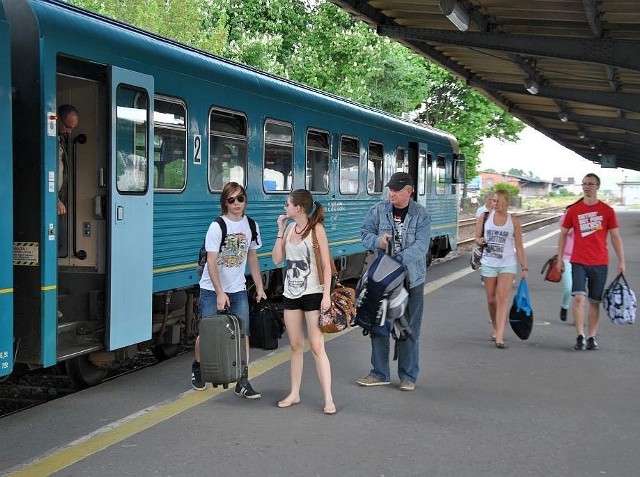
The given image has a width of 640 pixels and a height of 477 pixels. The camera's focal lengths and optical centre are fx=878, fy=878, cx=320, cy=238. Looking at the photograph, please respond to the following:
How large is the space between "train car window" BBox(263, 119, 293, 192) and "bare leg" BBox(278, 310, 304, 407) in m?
3.80

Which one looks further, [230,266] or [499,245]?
[499,245]

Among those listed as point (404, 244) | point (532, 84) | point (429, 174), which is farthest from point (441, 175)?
point (404, 244)

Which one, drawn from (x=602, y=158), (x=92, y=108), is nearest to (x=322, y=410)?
(x=92, y=108)

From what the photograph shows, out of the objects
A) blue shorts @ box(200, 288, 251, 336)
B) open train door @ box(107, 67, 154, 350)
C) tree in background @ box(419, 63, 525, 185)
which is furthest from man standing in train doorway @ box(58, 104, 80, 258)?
tree in background @ box(419, 63, 525, 185)

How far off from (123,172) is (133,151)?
234 millimetres

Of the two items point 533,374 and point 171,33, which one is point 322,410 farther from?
point 171,33

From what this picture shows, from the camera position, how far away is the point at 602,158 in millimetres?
38188

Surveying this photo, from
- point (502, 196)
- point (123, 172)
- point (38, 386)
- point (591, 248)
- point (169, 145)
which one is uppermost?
point (169, 145)

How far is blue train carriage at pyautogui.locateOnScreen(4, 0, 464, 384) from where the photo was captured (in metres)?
6.00

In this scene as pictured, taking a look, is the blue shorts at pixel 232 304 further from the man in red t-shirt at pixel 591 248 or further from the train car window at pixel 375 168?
the train car window at pixel 375 168

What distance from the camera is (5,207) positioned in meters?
5.55

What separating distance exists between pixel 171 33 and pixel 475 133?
59.8 feet

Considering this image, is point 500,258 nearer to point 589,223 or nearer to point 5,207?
point 589,223

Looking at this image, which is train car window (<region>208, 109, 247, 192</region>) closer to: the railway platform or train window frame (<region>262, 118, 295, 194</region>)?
train window frame (<region>262, 118, 295, 194</region>)
